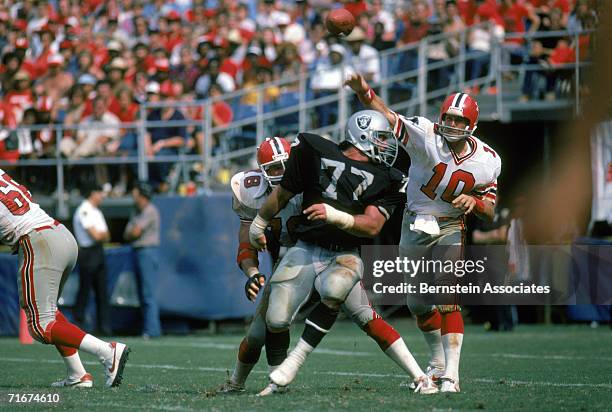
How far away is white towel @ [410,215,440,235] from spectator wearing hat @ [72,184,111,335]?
6737 mm

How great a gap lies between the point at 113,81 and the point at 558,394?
10.4m

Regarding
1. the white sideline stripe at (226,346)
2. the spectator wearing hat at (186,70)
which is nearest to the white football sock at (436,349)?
the white sideline stripe at (226,346)

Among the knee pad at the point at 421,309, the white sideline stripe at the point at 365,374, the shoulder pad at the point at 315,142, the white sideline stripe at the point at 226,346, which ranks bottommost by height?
the white sideline stripe at the point at 226,346

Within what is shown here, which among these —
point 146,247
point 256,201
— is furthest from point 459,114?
point 146,247

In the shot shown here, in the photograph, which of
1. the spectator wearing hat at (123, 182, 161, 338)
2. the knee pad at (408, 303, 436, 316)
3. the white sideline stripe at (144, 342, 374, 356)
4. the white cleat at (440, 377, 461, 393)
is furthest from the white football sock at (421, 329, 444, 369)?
the spectator wearing hat at (123, 182, 161, 338)

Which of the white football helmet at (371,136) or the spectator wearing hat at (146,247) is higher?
the white football helmet at (371,136)

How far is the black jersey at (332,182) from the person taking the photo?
6.26 metres

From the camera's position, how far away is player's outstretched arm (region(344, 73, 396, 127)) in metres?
6.64

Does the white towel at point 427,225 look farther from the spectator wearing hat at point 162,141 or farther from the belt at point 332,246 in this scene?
the spectator wearing hat at point 162,141

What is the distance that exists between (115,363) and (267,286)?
4.18 feet

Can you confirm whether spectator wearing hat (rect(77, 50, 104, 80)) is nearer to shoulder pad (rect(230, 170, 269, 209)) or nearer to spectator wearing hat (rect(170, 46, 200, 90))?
spectator wearing hat (rect(170, 46, 200, 90))

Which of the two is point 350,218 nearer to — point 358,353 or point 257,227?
point 257,227

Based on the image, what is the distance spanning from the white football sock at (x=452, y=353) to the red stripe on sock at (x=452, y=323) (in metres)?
0.03

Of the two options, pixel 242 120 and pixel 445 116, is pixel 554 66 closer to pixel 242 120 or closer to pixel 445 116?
pixel 242 120
